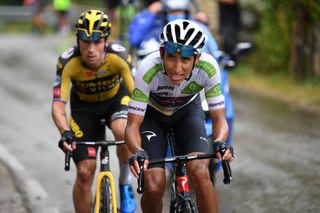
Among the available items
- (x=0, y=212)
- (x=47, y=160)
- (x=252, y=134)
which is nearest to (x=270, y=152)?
(x=252, y=134)

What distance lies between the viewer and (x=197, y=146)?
20.8 ft

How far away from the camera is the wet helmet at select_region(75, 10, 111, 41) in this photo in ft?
22.9

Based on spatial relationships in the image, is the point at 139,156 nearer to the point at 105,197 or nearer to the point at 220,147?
the point at 220,147

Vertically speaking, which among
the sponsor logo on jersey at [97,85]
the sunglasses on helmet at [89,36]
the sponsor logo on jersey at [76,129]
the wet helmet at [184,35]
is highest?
the sunglasses on helmet at [89,36]

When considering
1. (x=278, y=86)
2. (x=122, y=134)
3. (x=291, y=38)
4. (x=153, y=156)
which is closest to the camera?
(x=153, y=156)

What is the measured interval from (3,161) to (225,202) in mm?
3561

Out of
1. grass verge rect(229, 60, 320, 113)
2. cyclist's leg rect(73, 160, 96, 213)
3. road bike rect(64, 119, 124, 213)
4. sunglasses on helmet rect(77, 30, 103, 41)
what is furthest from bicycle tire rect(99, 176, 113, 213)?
grass verge rect(229, 60, 320, 113)

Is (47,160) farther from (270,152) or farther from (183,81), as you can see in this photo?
(183,81)

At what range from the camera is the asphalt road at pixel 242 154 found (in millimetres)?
8828

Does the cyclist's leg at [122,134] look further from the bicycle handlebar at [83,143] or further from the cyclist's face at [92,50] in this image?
the cyclist's face at [92,50]

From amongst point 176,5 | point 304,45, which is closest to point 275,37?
point 304,45

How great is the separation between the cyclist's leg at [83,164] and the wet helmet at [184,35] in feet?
5.19

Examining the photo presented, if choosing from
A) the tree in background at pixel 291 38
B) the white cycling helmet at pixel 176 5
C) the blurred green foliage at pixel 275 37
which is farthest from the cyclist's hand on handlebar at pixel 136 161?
the blurred green foliage at pixel 275 37

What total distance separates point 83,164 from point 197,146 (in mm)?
1308
